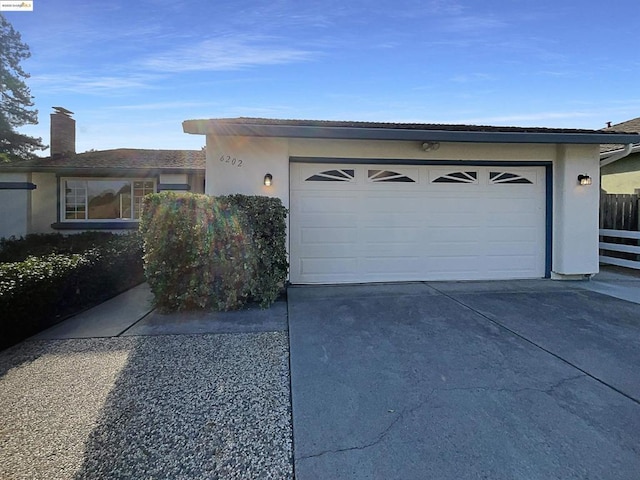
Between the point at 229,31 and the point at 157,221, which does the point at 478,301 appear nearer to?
the point at 157,221

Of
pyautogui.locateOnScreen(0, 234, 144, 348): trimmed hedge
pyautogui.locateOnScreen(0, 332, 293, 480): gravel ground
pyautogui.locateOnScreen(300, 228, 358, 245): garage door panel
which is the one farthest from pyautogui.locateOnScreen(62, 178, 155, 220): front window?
pyautogui.locateOnScreen(0, 332, 293, 480): gravel ground

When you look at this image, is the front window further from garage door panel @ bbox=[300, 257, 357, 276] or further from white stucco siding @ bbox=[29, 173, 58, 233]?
garage door panel @ bbox=[300, 257, 357, 276]

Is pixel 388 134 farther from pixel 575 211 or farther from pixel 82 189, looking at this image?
pixel 82 189

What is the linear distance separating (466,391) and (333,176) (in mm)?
4827

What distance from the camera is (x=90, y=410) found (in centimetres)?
273

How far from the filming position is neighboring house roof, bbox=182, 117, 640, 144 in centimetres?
599

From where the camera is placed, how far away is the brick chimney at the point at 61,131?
12922mm

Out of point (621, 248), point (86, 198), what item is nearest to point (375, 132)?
point (621, 248)

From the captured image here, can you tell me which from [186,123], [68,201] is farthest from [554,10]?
[68,201]

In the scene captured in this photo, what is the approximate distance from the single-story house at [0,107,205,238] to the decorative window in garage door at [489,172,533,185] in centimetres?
791

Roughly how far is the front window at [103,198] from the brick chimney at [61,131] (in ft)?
8.45

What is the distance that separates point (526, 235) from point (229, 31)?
737 centimetres

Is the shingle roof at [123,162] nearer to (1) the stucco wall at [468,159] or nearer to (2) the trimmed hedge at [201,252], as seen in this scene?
(1) the stucco wall at [468,159]

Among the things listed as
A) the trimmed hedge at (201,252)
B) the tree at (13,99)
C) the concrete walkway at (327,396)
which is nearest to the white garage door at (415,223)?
the trimmed hedge at (201,252)
